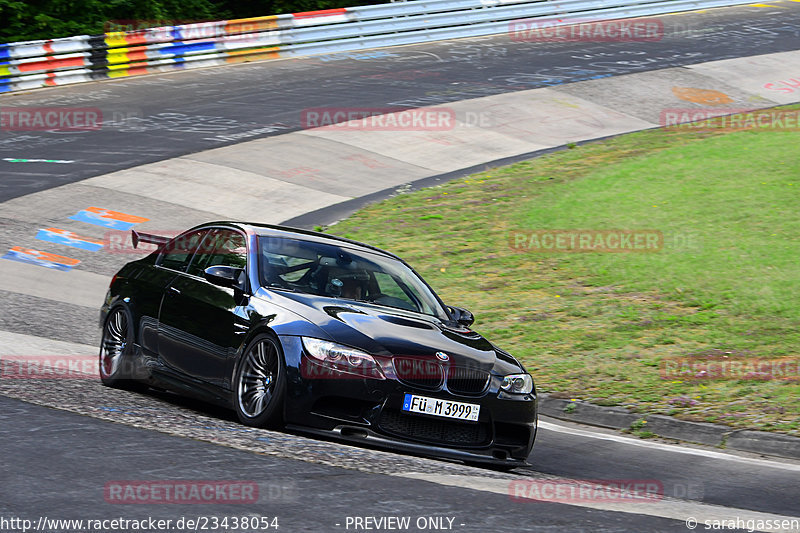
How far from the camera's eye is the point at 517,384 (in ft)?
24.3

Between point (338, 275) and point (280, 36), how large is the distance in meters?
20.5

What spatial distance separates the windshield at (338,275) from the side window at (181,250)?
792 mm

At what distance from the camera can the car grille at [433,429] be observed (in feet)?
22.5

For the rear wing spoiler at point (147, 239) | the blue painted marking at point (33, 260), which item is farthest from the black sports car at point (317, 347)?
the blue painted marking at point (33, 260)

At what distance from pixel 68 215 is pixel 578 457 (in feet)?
32.7

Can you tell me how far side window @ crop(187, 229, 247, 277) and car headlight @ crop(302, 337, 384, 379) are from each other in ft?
4.57

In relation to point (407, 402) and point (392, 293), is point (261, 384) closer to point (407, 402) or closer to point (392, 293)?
point (407, 402)

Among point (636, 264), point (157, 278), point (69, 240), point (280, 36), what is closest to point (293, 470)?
point (157, 278)

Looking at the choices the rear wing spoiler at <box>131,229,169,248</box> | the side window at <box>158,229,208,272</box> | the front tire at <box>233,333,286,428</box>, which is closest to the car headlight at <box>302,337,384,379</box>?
the front tire at <box>233,333,286,428</box>

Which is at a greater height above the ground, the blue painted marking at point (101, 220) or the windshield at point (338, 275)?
the windshield at point (338, 275)

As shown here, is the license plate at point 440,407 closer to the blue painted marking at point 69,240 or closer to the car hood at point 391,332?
the car hood at point 391,332

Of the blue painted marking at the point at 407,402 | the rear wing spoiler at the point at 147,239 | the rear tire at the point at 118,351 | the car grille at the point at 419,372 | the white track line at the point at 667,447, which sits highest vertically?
the rear wing spoiler at the point at 147,239

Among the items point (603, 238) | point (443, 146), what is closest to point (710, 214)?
point (603, 238)

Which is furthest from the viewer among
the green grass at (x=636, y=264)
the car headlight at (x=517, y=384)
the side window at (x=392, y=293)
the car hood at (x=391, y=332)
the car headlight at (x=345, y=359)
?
the green grass at (x=636, y=264)
